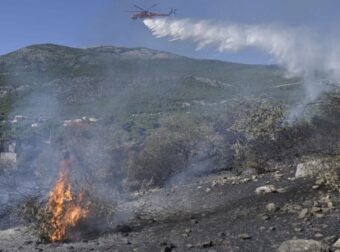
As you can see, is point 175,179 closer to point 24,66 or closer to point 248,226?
point 248,226

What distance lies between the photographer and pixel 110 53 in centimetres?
17075

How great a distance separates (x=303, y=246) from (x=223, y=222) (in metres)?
3.91

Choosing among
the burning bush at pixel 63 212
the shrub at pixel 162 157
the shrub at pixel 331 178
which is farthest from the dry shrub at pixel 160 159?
the shrub at pixel 331 178

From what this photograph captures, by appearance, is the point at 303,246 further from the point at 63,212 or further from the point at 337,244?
the point at 63,212

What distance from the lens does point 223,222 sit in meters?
13.3

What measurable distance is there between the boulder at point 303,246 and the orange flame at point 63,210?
21.7 ft

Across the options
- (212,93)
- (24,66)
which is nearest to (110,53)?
(24,66)

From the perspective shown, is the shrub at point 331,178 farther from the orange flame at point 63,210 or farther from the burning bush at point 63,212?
the orange flame at point 63,210

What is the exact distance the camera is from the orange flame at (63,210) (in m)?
13.8

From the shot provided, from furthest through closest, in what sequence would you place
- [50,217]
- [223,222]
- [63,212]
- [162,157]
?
1. [162,157]
2. [63,212]
3. [50,217]
4. [223,222]

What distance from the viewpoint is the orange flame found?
13805mm

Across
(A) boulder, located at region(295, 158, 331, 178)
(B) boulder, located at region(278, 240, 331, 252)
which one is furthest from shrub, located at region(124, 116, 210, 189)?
(B) boulder, located at region(278, 240, 331, 252)

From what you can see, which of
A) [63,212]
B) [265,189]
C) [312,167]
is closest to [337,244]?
[312,167]

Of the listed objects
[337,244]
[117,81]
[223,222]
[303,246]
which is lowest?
[223,222]
